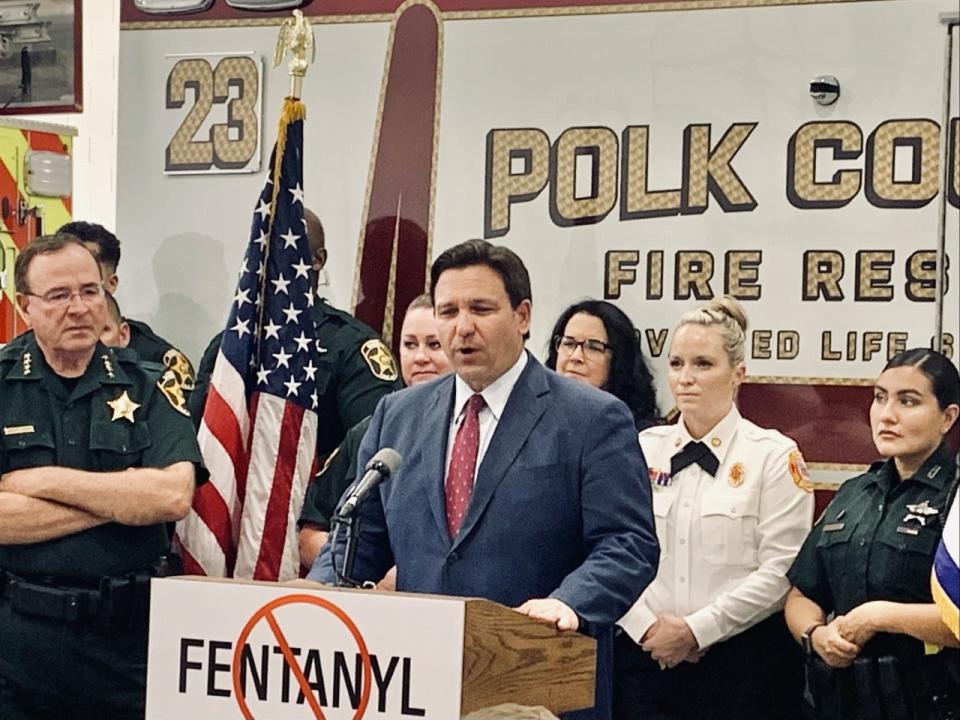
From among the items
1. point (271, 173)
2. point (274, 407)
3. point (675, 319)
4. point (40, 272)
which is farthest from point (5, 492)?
point (675, 319)

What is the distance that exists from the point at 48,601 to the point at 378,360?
147cm

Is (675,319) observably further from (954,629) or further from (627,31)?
(954,629)

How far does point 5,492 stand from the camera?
5.23 m

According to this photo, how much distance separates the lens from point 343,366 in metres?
6.24

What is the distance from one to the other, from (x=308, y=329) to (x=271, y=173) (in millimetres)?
559

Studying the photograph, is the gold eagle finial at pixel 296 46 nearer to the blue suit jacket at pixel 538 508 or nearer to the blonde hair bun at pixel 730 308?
the blonde hair bun at pixel 730 308

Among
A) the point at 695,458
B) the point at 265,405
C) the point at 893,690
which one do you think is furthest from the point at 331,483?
the point at 893,690

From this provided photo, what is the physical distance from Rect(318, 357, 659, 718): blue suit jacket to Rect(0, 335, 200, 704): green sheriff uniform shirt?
1253mm

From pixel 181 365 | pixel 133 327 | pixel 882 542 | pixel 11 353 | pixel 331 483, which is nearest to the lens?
pixel 882 542

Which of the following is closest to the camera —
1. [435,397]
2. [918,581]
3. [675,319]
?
[435,397]

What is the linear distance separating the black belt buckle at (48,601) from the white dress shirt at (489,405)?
4.70ft

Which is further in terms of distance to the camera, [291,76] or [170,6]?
[170,6]

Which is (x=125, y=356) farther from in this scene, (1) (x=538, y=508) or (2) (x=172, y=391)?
(1) (x=538, y=508)

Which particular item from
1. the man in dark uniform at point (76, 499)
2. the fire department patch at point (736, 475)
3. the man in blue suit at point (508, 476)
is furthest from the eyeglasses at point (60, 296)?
the fire department patch at point (736, 475)
